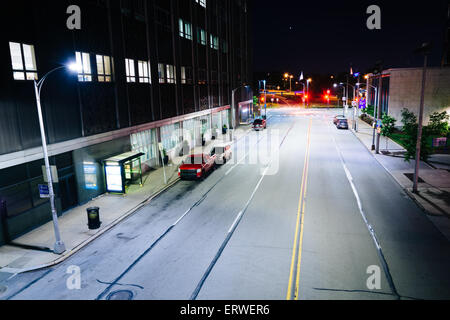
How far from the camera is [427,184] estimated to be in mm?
20344

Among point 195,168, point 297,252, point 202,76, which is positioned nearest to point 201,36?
point 202,76

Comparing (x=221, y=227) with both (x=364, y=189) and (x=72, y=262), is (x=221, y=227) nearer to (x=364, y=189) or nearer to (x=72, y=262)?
(x=72, y=262)

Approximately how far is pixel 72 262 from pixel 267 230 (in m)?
7.79

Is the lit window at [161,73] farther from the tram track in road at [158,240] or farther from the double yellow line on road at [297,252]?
the double yellow line on road at [297,252]

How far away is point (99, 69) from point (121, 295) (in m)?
13.8

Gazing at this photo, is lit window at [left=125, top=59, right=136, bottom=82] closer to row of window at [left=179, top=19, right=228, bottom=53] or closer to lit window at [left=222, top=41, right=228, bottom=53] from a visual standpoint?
row of window at [left=179, top=19, right=228, bottom=53]

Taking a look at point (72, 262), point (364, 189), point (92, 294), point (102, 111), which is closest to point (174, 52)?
point (102, 111)

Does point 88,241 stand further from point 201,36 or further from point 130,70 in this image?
point 201,36

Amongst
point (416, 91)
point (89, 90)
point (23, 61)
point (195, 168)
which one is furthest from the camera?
point (416, 91)

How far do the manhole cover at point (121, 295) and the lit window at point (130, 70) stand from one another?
15.6m

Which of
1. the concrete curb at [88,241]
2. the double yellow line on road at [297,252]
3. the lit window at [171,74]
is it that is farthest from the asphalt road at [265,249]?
the lit window at [171,74]

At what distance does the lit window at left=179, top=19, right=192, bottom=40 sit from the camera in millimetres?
30695

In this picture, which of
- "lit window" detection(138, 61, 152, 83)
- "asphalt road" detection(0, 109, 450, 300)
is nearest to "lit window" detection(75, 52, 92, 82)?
"lit window" detection(138, 61, 152, 83)
